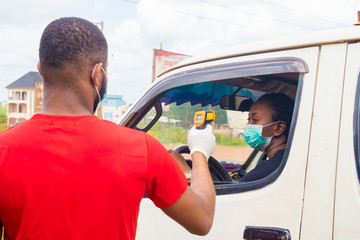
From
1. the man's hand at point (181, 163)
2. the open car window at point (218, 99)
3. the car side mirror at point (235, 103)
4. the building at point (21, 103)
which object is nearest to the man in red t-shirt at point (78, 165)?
the open car window at point (218, 99)

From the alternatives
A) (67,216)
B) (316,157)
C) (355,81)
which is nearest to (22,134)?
(67,216)

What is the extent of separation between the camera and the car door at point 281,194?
58.1 inches

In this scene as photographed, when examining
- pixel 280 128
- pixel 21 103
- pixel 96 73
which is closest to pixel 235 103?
pixel 280 128

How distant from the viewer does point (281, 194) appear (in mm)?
1518

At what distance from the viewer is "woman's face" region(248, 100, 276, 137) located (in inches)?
94.4

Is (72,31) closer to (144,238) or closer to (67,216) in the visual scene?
(67,216)

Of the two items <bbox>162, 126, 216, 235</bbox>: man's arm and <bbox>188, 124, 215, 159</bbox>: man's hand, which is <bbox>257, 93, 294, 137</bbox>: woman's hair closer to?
<bbox>188, 124, 215, 159</bbox>: man's hand

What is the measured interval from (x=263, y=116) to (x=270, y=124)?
81 mm

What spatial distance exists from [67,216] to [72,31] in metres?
0.62

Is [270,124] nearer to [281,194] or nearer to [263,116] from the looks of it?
[263,116]

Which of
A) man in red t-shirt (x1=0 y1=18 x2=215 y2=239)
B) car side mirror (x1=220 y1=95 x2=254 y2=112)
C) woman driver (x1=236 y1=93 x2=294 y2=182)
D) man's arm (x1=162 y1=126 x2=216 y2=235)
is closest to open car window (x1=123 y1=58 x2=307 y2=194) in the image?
car side mirror (x1=220 y1=95 x2=254 y2=112)

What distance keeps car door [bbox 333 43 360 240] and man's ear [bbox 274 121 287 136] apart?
0.93 m

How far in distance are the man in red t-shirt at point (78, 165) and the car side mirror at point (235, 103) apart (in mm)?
1811

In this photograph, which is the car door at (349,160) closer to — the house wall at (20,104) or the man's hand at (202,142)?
the man's hand at (202,142)
